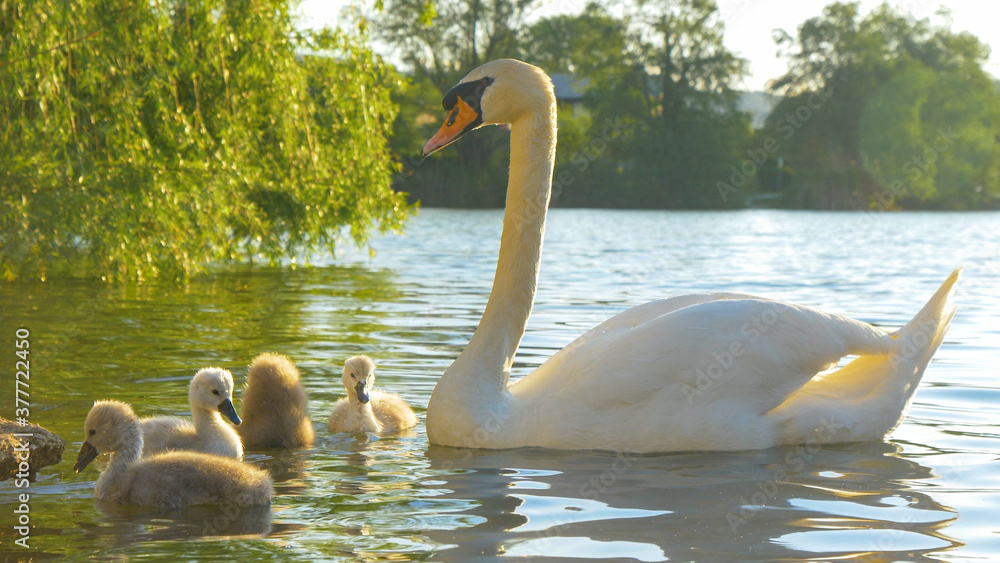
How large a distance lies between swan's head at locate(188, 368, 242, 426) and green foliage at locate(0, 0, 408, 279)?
6110 millimetres

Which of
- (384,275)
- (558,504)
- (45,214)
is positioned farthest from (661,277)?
(558,504)

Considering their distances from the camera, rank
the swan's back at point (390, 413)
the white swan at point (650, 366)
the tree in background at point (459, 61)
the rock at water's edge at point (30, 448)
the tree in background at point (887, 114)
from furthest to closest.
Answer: the tree in background at point (887, 114) < the tree in background at point (459, 61) < the swan's back at point (390, 413) < the white swan at point (650, 366) < the rock at water's edge at point (30, 448)

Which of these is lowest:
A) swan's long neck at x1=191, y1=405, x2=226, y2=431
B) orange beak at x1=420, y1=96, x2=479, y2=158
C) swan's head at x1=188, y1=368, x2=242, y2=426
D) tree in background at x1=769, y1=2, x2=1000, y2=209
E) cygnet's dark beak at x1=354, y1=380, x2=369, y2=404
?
swan's long neck at x1=191, y1=405, x2=226, y2=431

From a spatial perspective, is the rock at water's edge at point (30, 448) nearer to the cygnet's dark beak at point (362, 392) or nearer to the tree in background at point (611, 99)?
the cygnet's dark beak at point (362, 392)

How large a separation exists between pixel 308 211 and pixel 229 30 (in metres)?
3.08

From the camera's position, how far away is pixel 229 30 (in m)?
13.4

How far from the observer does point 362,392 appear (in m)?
5.79

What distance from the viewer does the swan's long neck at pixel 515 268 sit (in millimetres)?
5531

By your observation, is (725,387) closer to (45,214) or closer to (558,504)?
(558,504)

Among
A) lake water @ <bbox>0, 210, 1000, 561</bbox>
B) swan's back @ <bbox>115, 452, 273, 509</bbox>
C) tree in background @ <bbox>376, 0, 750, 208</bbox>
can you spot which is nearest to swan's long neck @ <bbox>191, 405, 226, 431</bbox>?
lake water @ <bbox>0, 210, 1000, 561</bbox>

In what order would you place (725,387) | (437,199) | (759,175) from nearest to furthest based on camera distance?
(725,387), (437,199), (759,175)

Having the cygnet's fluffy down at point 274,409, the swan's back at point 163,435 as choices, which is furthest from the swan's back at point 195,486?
the cygnet's fluffy down at point 274,409

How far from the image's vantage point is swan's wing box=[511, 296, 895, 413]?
203 inches

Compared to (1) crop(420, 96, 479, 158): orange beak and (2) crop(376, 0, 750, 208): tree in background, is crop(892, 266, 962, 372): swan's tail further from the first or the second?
(2) crop(376, 0, 750, 208): tree in background
